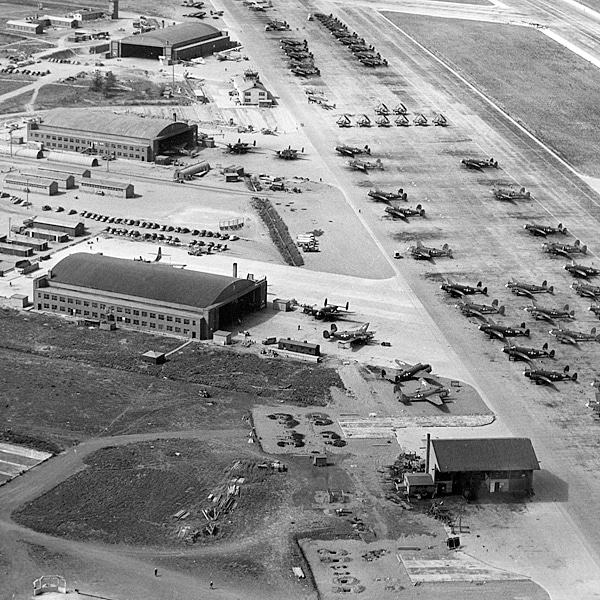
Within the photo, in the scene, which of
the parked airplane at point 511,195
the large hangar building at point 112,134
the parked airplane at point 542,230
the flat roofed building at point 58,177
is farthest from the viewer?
the large hangar building at point 112,134

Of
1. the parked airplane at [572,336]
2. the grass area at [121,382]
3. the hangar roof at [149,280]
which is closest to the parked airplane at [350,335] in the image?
the grass area at [121,382]

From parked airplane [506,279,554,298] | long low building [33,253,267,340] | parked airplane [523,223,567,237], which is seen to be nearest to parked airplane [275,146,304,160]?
parked airplane [523,223,567,237]

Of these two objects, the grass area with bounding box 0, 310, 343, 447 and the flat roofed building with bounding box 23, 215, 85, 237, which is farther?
the flat roofed building with bounding box 23, 215, 85, 237

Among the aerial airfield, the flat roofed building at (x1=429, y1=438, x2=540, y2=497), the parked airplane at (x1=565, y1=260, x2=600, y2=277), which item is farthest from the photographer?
the parked airplane at (x1=565, y1=260, x2=600, y2=277)

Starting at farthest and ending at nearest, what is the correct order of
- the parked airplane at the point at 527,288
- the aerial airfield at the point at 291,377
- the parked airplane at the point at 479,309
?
1. the parked airplane at the point at 527,288
2. the parked airplane at the point at 479,309
3. the aerial airfield at the point at 291,377

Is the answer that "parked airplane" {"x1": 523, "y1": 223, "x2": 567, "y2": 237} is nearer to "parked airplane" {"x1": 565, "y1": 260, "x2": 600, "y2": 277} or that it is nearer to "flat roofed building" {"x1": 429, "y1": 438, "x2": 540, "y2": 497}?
"parked airplane" {"x1": 565, "y1": 260, "x2": 600, "y2": 277}

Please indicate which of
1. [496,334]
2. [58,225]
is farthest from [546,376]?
[58,225]

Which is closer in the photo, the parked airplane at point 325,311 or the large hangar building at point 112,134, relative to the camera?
the parked airplane at point 325,311

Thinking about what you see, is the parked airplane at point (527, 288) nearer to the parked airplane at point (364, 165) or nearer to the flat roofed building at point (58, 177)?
the parked airplane at point (364, 165)
